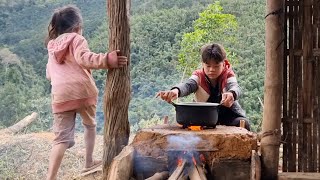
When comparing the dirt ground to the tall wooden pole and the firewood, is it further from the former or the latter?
the tall wooden pole

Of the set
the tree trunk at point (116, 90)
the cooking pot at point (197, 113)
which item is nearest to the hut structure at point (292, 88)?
the cooking pot at point (197, 113)

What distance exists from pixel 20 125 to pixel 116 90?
591cm

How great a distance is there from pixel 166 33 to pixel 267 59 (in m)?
7.41

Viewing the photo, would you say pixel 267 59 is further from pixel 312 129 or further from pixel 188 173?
pixel 188 173

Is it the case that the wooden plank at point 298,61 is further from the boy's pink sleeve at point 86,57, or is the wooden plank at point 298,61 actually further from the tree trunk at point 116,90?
the boy's pink sleeve at point 86,57

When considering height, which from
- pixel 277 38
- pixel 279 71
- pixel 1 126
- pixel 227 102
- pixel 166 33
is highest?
pixel 166 33

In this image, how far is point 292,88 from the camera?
3.80m

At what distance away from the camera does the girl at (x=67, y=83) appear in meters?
4.27

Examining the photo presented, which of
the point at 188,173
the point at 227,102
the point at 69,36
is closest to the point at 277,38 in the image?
the point at 227,102

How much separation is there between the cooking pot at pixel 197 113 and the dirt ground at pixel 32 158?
2509 millimetres

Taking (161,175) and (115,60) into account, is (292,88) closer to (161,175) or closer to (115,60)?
(161,175)

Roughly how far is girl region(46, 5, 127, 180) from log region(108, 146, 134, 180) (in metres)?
0.84

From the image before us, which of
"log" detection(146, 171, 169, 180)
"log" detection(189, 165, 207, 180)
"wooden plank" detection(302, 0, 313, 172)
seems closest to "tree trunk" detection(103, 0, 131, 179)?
"log" detection(146, 171, 169, 180)

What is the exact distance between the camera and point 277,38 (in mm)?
3648
